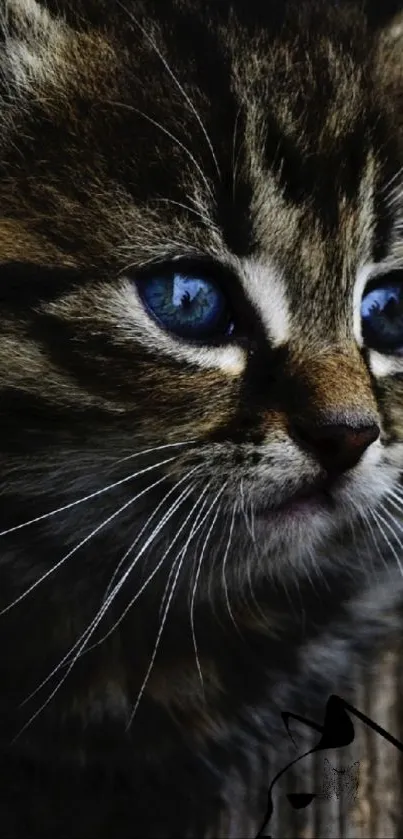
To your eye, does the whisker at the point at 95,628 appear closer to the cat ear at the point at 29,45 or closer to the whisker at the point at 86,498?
the whisker at the point at 86,498

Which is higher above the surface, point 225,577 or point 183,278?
point 183,278

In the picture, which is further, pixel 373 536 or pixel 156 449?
pixel 373 536

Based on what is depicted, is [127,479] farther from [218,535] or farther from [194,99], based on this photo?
[194,99]

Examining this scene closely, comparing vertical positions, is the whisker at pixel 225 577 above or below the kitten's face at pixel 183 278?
below

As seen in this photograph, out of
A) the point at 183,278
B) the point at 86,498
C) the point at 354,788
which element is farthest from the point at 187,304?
the point at 354,788

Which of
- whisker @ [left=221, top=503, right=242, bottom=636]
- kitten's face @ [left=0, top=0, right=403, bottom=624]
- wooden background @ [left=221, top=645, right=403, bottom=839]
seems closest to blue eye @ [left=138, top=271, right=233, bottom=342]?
kitten's face @ [left=0, top=0, right=403, bottom=624]

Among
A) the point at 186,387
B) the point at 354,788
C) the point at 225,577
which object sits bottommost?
the point at 354,788

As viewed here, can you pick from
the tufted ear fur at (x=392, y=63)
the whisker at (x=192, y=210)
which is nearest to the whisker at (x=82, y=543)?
the whisker at (x=192, y=210)

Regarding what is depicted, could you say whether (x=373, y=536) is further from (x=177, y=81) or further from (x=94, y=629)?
(x=177, y=81)
